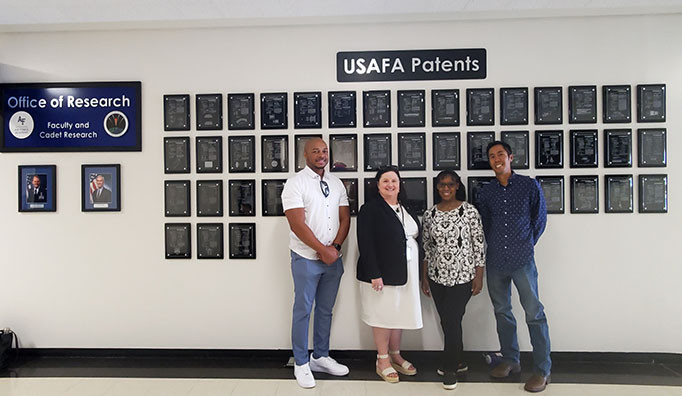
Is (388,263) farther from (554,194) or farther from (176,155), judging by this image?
(176,155)

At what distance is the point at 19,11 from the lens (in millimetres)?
2717

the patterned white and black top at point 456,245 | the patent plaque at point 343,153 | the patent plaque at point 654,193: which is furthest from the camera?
the patent plaque at point 343,153

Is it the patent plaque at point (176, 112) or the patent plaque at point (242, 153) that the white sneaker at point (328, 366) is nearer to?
the patent plaque at point (242, 153)

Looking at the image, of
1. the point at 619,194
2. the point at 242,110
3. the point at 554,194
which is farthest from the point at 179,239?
the point at 619,194

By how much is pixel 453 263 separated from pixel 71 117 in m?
3.15

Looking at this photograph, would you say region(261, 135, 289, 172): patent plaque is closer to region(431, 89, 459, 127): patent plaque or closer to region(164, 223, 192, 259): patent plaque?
region(164, 223, 192, 259): patent plaque

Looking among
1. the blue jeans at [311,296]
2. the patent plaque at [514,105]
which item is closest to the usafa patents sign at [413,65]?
the patent plaque at [514,105]

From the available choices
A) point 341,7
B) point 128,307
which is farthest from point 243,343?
point 341,7

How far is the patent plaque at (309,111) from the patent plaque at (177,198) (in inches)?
40.8

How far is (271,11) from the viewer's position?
2730 mm

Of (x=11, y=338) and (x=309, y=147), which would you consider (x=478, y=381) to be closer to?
(x=309, y=147)

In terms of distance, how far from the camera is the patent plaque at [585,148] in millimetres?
2855

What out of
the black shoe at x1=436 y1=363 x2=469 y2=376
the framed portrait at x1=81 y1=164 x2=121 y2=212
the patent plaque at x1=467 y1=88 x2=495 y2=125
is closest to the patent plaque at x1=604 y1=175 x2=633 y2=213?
the patent plaque at x1=467 y1=88 x2=495 y2=125

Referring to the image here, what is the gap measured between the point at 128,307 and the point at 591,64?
13.5 feet
